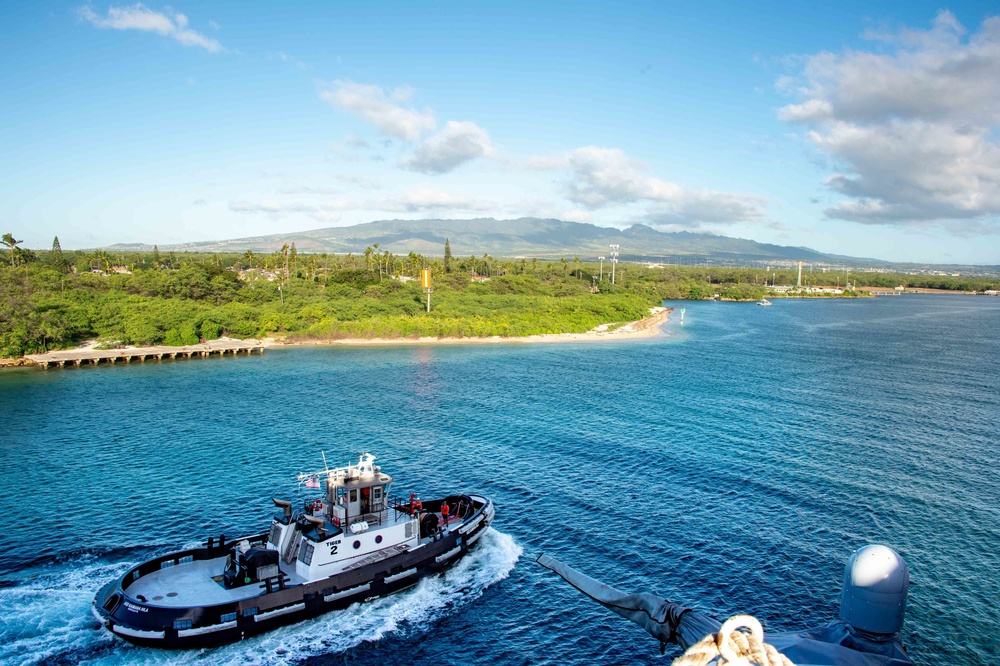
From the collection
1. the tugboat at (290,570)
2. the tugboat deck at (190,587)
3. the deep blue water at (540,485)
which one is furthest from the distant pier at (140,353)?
the tugboat deck at (190,587)

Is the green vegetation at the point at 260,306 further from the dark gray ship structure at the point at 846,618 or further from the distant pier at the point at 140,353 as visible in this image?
the dark gray ship structure at the point at 846,618

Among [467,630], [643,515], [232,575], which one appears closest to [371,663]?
[467,630]

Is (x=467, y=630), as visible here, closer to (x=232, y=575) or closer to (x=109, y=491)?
(x=232, y=575)

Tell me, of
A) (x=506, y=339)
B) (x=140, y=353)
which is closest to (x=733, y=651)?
(x=140, y=353)

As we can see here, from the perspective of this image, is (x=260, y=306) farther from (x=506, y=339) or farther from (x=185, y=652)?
(x=185, y=652)

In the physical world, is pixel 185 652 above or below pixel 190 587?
below

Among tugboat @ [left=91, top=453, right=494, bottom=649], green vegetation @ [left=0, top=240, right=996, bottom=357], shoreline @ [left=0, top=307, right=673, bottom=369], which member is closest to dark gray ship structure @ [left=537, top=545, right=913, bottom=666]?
tugboat @ [left=91, top=453, right=494, bottom=649]

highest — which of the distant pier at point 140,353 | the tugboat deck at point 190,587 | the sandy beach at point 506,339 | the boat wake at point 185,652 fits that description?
the sandy beach at point 506,339
